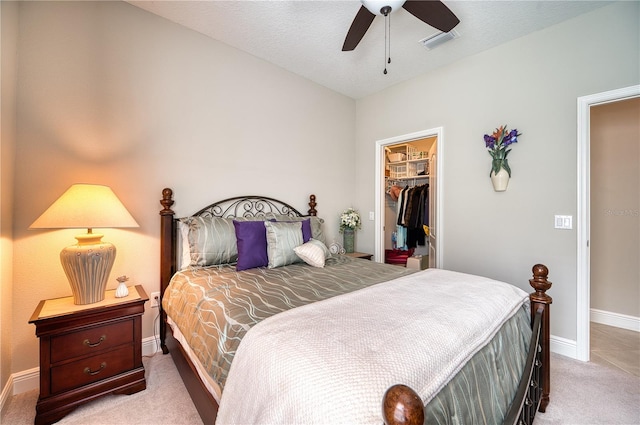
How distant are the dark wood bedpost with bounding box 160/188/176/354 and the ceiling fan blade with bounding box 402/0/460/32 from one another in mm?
2335

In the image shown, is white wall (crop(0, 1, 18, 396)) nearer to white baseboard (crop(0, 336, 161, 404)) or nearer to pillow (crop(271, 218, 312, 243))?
white baseboard (crop(0, 336, 161, 404))

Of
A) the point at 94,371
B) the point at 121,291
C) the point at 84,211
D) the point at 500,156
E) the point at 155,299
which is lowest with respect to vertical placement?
the point at 94,371

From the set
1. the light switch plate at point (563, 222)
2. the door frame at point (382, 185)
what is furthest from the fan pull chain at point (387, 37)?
the light switch plate at point (563, 222)

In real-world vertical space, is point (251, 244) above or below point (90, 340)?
above

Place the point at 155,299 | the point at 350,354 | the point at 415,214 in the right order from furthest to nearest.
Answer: the point at 415,214, the point at 155,299, the point at 350,354

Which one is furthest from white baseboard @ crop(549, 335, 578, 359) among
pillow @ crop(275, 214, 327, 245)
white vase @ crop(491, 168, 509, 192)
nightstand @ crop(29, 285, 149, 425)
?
nightstand @ crop(29, 285, 149, 425)

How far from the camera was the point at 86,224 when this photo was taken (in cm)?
161

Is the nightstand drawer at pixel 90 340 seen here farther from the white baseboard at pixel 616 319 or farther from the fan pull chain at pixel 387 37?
the white baseboard at pixel 616 319

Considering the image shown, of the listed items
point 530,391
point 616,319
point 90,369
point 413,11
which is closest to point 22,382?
point 90,369

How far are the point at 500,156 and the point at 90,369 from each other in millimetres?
3751

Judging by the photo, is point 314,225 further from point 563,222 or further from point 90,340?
point 563,222

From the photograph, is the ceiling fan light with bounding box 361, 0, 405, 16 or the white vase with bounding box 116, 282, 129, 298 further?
the white vase with bounding box 116, 282, 129, 298

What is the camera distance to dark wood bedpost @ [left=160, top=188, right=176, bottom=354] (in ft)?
7.58

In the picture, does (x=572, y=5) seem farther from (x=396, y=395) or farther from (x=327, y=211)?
(x=396, y=395)
